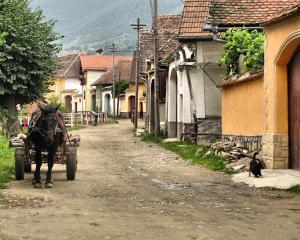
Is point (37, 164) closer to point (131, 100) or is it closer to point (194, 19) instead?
point (194, 19)

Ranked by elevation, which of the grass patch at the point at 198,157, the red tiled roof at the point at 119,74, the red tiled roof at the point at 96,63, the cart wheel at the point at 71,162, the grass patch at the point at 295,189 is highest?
the red tiled roof at the point at 96,63

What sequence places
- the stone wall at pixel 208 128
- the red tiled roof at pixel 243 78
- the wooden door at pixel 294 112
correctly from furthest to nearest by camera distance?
the stone wall at pixel 208 128, the red tiled roof at pixel 243 78, the wooden door at pixel 294 112

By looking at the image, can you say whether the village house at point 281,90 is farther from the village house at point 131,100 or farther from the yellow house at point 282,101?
the village house at point 131,100

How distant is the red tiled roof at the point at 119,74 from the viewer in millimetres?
76688

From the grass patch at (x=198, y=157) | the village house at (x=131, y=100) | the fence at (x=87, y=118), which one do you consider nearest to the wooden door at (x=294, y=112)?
the grass patch at (x=198, y=157)

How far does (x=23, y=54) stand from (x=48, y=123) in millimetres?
16148

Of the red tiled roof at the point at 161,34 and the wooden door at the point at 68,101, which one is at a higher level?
the red tiled roof at the point at 161,34

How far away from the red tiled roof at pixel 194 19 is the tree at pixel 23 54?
6.87 m

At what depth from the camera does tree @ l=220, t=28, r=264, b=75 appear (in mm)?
20516

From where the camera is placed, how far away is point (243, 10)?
24.4m

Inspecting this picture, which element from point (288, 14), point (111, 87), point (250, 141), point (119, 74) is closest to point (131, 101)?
point (111, 87)

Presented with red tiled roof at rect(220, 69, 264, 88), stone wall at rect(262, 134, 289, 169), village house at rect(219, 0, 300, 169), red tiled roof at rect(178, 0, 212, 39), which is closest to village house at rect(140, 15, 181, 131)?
red tiled roof at rect(178, 0, 212, 39)

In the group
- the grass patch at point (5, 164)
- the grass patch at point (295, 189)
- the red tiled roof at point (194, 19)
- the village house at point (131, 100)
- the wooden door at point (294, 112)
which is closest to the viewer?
the grass patch at point (295, 189)

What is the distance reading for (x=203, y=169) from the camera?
18.5m
